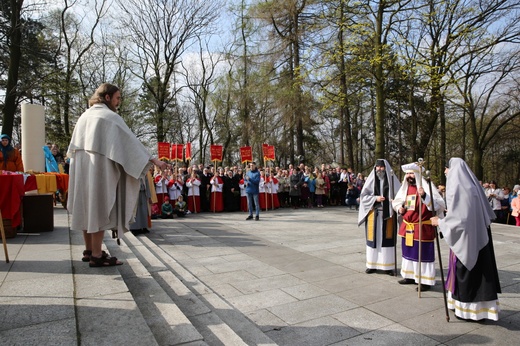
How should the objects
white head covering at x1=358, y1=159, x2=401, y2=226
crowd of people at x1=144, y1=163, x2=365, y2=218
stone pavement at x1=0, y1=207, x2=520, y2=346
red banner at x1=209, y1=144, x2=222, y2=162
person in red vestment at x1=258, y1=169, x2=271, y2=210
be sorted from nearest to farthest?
1. stone pavement at x1=0, y1=207, x2=520, y2=346
2. white head covering at x1=358, y1=159, x2=401, y2=226
3. crowd of people at x1=144, y1=163, x2=365, y2=218
4. red banner at x1=209, y1=144, x2=222, y2=162
5. person in red vestment at x1=258, y1=169, x2=271, y2=210

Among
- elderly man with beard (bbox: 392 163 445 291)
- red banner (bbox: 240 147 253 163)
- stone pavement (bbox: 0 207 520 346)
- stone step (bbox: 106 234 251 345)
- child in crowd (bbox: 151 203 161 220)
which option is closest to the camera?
stone pavement (bbox: 0 207 520 346)

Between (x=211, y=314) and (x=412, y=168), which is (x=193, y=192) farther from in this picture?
(x=211, y=314)

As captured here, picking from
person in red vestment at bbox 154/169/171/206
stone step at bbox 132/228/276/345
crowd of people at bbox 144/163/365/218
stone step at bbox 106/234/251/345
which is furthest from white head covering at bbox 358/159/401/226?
person in red vestment at bbox 154/169/171/206

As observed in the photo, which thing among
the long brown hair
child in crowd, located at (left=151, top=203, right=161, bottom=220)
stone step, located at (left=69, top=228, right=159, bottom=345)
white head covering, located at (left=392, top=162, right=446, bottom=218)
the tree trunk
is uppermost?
the tree trunk

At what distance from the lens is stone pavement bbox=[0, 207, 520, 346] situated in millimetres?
3180

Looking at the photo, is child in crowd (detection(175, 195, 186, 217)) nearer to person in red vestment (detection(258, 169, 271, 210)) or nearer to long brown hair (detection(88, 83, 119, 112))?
person in red vestment (detection(258, 169, 271, 210))

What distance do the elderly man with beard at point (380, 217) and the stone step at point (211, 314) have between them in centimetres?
278

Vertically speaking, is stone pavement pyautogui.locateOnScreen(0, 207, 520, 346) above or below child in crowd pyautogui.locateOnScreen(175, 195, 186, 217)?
below

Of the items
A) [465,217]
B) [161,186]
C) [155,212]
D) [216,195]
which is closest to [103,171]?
[465,217]

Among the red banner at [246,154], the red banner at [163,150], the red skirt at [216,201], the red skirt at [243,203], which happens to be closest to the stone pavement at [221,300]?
the red skirt at [216,201]

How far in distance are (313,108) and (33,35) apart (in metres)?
16.5

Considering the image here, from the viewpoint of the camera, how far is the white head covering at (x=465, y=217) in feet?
14.4

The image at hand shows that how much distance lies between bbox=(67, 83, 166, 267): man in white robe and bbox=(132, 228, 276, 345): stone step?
1.15 m

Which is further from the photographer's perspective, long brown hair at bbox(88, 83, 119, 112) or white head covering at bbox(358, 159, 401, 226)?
white head covering at bbox(358, 159, 401, 226)
